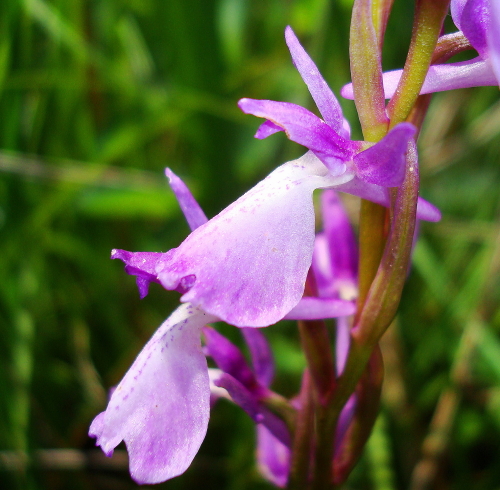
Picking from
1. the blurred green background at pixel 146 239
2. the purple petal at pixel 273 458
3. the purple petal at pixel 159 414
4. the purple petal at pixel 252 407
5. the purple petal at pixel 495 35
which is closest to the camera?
the purple petal at pixel 495 35

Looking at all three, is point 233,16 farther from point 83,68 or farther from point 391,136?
point 391,136

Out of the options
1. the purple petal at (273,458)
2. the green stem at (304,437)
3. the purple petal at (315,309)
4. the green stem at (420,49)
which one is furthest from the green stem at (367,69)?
the purple petal at (273,458)

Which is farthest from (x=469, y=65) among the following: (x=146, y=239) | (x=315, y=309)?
(x=146, y=239)

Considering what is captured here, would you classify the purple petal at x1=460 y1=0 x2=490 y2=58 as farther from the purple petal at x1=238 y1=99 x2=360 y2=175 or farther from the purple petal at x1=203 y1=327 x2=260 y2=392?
the purple petal at x1=203 y1=327 x2=260 y2=392

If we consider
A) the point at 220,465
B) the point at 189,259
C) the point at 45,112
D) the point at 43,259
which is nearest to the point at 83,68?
the point at 45,112

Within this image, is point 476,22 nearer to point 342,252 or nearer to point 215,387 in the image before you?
point 342,252

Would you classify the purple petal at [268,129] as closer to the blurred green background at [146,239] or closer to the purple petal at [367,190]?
the purple petal at [367,190]

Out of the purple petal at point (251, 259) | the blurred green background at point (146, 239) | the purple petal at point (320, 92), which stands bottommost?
the blurred green background at point (146, 239)
